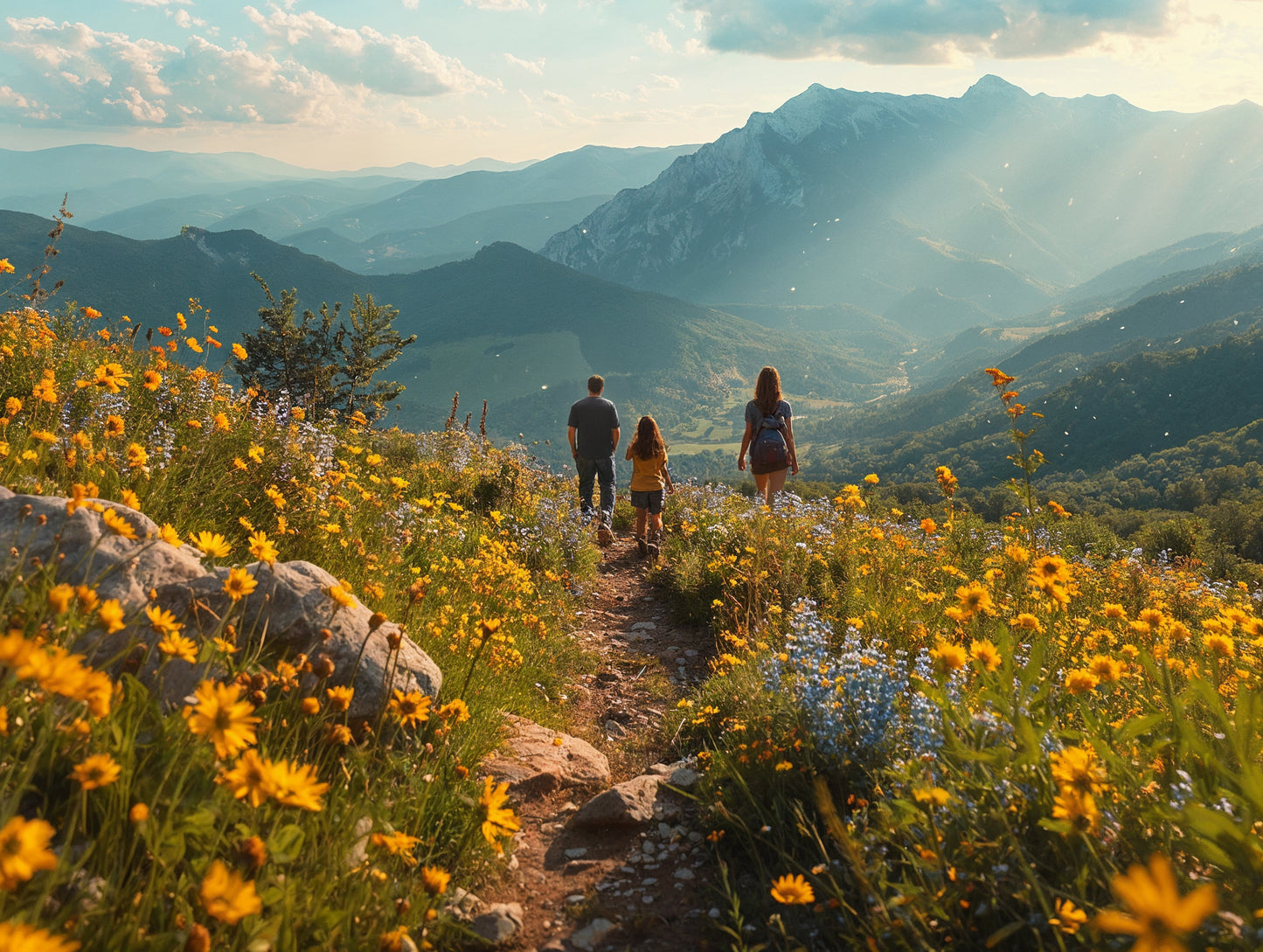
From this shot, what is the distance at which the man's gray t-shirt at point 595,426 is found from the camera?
1030 centimetres

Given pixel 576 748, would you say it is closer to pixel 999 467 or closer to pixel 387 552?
pixel 387 552

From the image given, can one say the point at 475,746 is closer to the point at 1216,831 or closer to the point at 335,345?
the point at 1216,831

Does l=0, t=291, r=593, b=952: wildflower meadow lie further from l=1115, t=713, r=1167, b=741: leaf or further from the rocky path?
l=1115, t=713, r=1167, b=741: leaf

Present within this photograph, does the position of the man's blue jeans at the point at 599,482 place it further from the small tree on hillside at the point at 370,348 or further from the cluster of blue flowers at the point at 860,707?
the small tree on hillside at the point at 370,348

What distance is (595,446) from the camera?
Result: 10398 millimetres

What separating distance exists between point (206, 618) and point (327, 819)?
1.00 m

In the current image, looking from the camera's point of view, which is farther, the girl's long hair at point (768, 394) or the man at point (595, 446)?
the man at point (595, 446)

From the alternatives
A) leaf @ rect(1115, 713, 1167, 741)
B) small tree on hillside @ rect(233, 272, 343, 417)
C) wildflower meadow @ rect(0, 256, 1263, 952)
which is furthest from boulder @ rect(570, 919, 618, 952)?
small tree on hillside @ rect(233, 272, 343, 417)

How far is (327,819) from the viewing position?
2.16 meters

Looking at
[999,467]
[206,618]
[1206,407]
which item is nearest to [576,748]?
[206,618]

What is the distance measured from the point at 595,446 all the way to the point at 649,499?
3.91 feet

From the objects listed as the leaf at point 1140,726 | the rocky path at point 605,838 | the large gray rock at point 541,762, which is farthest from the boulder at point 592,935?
the leaf at point 1140,726

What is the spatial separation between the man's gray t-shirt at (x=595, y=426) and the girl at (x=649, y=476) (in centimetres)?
43

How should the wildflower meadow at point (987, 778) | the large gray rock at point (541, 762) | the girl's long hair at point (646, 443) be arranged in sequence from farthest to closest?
the girl's long hair at point (646, 443)
the large gray rock at point (541, 762)
the wildflower meadow at point (987, 778)
